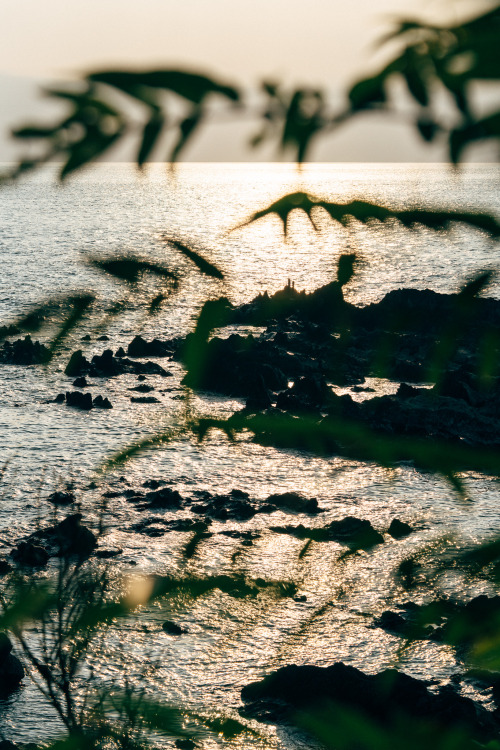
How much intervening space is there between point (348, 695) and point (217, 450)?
47.4ft

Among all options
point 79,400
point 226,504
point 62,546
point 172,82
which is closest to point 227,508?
point 226,504

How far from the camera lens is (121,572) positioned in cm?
1496

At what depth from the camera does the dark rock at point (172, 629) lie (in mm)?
13469

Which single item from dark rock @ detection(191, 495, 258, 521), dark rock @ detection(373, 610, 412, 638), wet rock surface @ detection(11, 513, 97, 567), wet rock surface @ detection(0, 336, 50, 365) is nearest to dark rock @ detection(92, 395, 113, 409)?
wet rock surface @ detection(0, 336, 50, 365)

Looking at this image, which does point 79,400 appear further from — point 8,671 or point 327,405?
point 327,405

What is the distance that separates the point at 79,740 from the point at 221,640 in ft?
41.6

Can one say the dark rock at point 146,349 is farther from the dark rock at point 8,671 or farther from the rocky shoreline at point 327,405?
the dark rock at point 8,671

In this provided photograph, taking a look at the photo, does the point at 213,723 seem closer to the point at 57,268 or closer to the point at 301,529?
the point at 57,268

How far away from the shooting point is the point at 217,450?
24500mm

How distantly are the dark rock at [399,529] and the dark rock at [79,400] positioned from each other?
38.6 feet

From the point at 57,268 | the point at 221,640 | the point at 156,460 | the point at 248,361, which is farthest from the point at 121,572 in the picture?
the point at 57,268

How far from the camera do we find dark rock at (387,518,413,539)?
1602cm

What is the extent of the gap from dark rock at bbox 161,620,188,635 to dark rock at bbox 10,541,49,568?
111 inches

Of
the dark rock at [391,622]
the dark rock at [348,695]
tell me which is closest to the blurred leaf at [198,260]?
the dark rock at [348,695]
